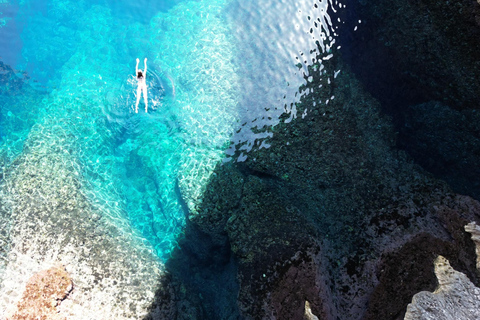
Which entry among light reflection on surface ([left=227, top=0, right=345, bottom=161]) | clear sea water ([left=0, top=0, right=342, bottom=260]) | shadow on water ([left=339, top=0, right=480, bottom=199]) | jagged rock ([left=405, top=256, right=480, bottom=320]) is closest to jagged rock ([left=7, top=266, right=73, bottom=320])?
clear sea water ([left=0, top=0, right=342, bottom=260])

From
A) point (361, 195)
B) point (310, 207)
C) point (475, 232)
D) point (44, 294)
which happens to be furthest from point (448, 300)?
point (44, 294)

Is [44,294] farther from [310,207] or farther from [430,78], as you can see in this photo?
[430,78]

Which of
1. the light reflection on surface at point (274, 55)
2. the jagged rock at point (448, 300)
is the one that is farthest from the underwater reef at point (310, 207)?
the light reflection on surface at point (274, 55)

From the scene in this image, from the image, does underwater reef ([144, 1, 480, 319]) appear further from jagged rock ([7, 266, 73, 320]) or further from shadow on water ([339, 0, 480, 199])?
jagged rock ([7, 266, 73, 320])

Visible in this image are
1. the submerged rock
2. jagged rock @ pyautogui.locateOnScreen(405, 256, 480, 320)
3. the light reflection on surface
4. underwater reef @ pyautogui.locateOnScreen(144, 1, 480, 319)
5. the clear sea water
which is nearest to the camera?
jagged rock @ pyautogui.locateOnScreen(405, 256, 480, 320)

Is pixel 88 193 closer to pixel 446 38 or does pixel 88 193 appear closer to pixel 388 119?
pixel 388 119
